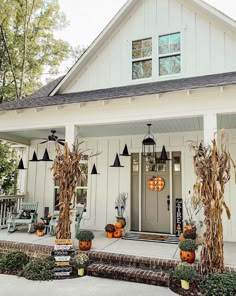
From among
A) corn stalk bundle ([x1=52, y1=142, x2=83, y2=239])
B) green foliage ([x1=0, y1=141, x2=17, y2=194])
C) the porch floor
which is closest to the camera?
the porch floor

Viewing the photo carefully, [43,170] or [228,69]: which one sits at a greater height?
[228,69]

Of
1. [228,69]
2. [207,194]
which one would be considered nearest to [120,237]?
[207,194]

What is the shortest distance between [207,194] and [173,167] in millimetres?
3240

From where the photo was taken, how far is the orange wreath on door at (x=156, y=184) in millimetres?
7695

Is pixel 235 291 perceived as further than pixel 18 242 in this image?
No

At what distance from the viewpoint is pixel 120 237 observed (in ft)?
22.9

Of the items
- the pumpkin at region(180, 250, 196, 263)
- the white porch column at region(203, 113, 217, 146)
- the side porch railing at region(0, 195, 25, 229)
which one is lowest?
the pumpkin at region(180, 250, 196, 263)

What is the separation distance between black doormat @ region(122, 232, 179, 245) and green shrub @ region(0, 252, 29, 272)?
263 centimetres

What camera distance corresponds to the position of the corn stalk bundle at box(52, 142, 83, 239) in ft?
17.9

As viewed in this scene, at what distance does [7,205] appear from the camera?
8.34 meters

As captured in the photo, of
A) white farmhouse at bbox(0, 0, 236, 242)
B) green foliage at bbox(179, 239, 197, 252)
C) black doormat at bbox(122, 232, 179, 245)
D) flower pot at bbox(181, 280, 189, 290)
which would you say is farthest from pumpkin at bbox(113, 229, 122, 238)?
flower pot at bbox(181, 280, 189, 290)

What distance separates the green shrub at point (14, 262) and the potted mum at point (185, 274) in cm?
300

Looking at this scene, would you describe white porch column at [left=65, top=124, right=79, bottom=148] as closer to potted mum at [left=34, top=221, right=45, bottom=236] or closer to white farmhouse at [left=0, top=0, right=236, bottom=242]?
white farmhouse at [left=0, top=0, right=236, bottom=242]

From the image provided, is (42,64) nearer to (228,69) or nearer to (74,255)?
(228,69)
